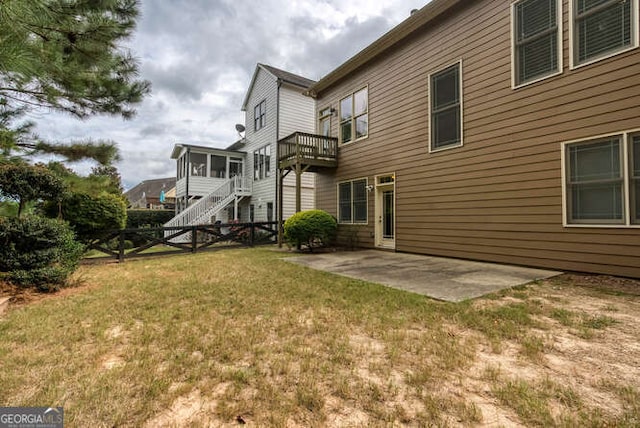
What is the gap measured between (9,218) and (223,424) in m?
5.14

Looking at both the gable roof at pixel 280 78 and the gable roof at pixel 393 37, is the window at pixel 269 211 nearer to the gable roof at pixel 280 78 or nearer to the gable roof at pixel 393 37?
the gable roof at pixel 280 78

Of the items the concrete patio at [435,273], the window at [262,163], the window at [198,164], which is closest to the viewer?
the concrete patio at [435,273]

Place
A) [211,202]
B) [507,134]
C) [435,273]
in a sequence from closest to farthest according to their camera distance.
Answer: [435,273]
[507,134]
[211,202]

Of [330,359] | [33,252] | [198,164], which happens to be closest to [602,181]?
[330,359]

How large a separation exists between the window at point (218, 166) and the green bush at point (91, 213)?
10.3 m

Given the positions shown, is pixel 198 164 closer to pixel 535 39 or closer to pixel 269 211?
pixel 269 211

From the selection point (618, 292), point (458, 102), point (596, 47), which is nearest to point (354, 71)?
point (458, 102)

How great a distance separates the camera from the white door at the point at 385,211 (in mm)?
8664

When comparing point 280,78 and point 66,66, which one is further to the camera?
point 280,78

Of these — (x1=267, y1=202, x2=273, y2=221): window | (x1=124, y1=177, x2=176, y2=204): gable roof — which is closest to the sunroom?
(x1=267, y1=202, x2=273, y2=221): window

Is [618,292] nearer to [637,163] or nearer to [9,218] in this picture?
[637,163]

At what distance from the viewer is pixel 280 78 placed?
14250 millimetres

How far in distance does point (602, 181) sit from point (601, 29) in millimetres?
2567

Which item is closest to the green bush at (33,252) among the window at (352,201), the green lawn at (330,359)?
the green lawn at (330,359)
